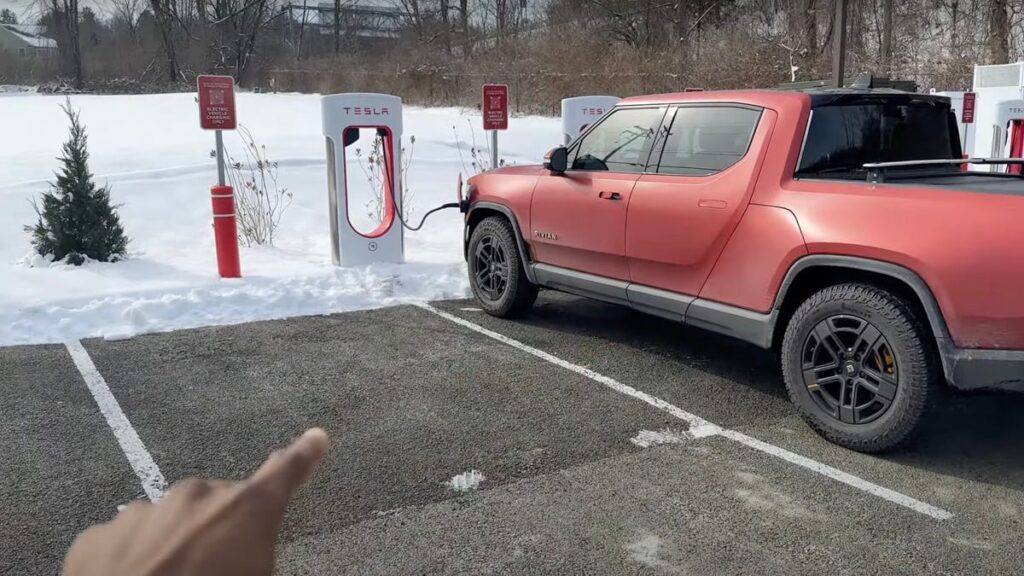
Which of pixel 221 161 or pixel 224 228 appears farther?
pixel 221 161

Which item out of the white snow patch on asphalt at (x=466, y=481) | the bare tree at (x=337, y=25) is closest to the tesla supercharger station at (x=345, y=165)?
the white snow patch on asphalt at (x=466, y=481)

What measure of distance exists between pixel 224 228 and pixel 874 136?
18.3 feet

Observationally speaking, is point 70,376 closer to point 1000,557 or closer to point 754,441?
point 754,441

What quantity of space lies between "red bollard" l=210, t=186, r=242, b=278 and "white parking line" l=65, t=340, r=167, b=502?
1972 millimetres

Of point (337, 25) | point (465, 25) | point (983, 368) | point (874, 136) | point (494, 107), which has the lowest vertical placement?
point (983, 368)

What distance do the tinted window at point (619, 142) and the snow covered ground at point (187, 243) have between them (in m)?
2.26

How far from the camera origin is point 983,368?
3.75m

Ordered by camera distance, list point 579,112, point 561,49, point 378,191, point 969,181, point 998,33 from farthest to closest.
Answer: point 561,49 < point 998,33 < point 378,191 < point 579,112 < point 969,181

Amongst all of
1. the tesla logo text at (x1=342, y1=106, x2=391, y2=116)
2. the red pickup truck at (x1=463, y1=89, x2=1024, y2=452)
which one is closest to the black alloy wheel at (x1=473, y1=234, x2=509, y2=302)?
the red pickup truck at (x1=463, y1=89, x2=1024, y2=452)

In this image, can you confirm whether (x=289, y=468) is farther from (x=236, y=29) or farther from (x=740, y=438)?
(x=236, y=29)

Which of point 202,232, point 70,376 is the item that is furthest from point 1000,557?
point 202,232

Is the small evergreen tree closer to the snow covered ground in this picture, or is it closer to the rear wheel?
the snow covered ground

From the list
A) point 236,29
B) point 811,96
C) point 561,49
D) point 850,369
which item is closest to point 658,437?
point 850,369

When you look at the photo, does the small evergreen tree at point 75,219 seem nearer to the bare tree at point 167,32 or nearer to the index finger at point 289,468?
the index finger at point 289,468
